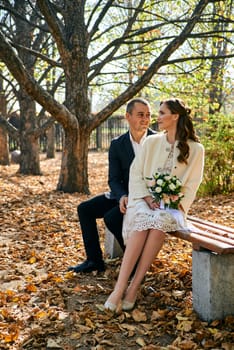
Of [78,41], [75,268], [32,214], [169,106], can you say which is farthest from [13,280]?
[78,41]

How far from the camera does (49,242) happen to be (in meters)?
5.32

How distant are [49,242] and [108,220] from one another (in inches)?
64.2

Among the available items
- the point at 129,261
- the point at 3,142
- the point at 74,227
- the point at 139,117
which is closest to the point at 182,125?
the point at 139,117

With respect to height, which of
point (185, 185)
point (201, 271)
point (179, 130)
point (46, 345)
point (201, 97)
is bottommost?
point (46, 345)

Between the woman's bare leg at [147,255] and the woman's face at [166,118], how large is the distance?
0.90 m

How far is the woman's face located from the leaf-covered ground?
131cm

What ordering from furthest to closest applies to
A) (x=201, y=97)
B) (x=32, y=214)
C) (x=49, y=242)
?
(x=201, y=97), (x=32, y=214), (x=49, y=242)

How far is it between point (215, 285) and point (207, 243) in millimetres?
298

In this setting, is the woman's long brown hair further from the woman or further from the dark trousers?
the dark trousers

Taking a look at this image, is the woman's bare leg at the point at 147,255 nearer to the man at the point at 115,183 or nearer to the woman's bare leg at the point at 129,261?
the woman's bare leg at the point at 129,261

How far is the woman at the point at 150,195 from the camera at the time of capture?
333 cm

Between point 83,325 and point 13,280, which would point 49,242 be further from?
point 83,325

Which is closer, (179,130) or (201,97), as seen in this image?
(179,130)

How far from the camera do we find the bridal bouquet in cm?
338
